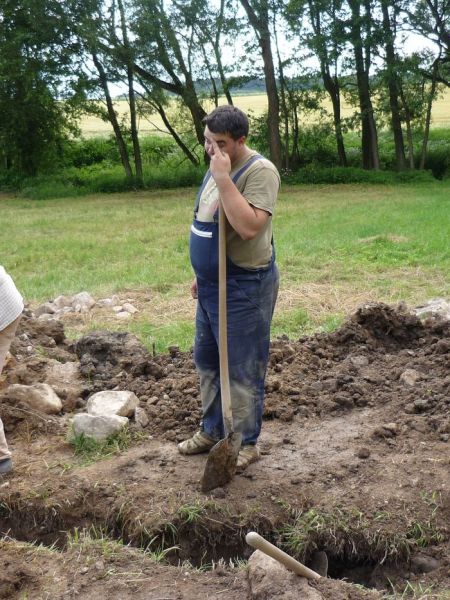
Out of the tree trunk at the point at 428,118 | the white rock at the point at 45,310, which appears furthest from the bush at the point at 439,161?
the white rock at the point at 45,310

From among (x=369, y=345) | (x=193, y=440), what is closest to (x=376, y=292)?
Result: (x=369, y=345)

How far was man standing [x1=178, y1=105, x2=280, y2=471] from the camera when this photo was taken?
12.2 feet

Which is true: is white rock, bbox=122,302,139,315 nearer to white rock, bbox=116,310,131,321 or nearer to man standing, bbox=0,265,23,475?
white rock, bbox=116,310,131,321

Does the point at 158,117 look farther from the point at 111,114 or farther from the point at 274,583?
the point at 274,583

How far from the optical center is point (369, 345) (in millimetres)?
6188

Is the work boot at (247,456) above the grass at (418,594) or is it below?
above

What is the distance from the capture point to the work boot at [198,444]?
14.6ft

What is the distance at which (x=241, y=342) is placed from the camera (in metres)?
4.05

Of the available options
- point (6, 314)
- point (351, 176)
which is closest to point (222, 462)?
point (6, 314)

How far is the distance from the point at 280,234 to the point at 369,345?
6.89 m

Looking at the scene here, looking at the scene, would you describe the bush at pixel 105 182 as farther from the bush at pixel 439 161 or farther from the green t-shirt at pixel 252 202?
the green t-shirt at pixel 252 202

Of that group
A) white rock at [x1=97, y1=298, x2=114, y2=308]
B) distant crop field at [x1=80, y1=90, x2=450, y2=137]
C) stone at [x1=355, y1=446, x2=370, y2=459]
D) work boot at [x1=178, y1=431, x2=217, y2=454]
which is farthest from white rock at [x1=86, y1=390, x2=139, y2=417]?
distant crop field at [x1=80, y1=90, x2=450, y2=137]

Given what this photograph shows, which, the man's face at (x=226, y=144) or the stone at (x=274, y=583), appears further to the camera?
the man's face at (x=226, y=144)

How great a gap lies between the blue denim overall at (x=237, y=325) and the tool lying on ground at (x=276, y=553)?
1.15m
